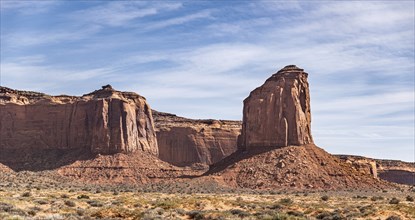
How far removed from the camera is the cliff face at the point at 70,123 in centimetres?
10112

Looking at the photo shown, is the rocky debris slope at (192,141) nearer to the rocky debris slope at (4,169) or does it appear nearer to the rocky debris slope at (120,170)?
the rocky debris slope at (120,170)

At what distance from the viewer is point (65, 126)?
10425 centimetres

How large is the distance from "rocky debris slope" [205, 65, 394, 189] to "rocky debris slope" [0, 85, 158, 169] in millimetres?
19830

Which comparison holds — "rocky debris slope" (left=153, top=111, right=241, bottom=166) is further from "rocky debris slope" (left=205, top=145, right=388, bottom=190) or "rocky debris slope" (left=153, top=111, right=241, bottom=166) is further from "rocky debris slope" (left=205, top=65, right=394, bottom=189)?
"rocky debris slope" (left=205, top=145, right=388, bottom=190)

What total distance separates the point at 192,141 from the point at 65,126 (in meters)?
34.4

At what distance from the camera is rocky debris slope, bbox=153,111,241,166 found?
5153 inches

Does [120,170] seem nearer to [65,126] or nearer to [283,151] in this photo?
[65,126]

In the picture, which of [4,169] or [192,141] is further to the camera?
[192,141]

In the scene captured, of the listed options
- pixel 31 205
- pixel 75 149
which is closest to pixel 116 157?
pixel 75 149

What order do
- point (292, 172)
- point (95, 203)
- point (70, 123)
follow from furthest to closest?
point (70, 123) → point (292, 172) → point (95, 203)

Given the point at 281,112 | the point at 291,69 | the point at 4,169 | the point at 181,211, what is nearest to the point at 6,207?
the point at 181,211

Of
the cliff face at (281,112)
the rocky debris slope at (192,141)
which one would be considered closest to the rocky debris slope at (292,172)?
the cliff face at (281,112)

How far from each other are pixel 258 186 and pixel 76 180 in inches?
1043

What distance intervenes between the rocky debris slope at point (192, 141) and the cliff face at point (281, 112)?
43319 mm
